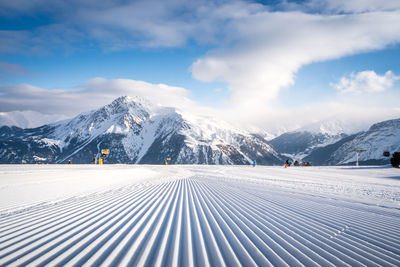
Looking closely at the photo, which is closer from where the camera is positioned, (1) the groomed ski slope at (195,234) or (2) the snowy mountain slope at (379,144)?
(1) the groomed ski slope at (195,234)

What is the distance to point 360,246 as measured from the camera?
13.7 feet

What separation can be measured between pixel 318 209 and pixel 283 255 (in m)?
4.76

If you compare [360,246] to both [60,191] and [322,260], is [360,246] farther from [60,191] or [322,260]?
[60,191]

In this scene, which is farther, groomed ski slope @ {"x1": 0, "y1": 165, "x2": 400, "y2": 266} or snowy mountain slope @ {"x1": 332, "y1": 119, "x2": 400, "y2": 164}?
snowy mountain slope @ {"x1": 332, "y1": 119, "x2": 400, "y2": 164}

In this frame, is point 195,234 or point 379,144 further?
point 379,144

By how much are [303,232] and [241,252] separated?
2.08 m

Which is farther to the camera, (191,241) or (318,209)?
(318,209)

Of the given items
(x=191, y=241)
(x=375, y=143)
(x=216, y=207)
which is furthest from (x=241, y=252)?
(x=375, y=143)

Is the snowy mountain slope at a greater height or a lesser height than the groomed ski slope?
greater

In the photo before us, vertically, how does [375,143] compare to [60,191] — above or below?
above

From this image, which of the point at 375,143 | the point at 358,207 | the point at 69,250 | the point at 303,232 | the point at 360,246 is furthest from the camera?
the point at 375,143

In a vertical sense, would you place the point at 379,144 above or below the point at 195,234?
above

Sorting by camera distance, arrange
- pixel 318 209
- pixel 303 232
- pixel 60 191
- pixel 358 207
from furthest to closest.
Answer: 1. pixel 60 191
2. pixel 358 207
3. pixel 318 209
4. pixel 303 232

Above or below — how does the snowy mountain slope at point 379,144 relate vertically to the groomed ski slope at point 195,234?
above
